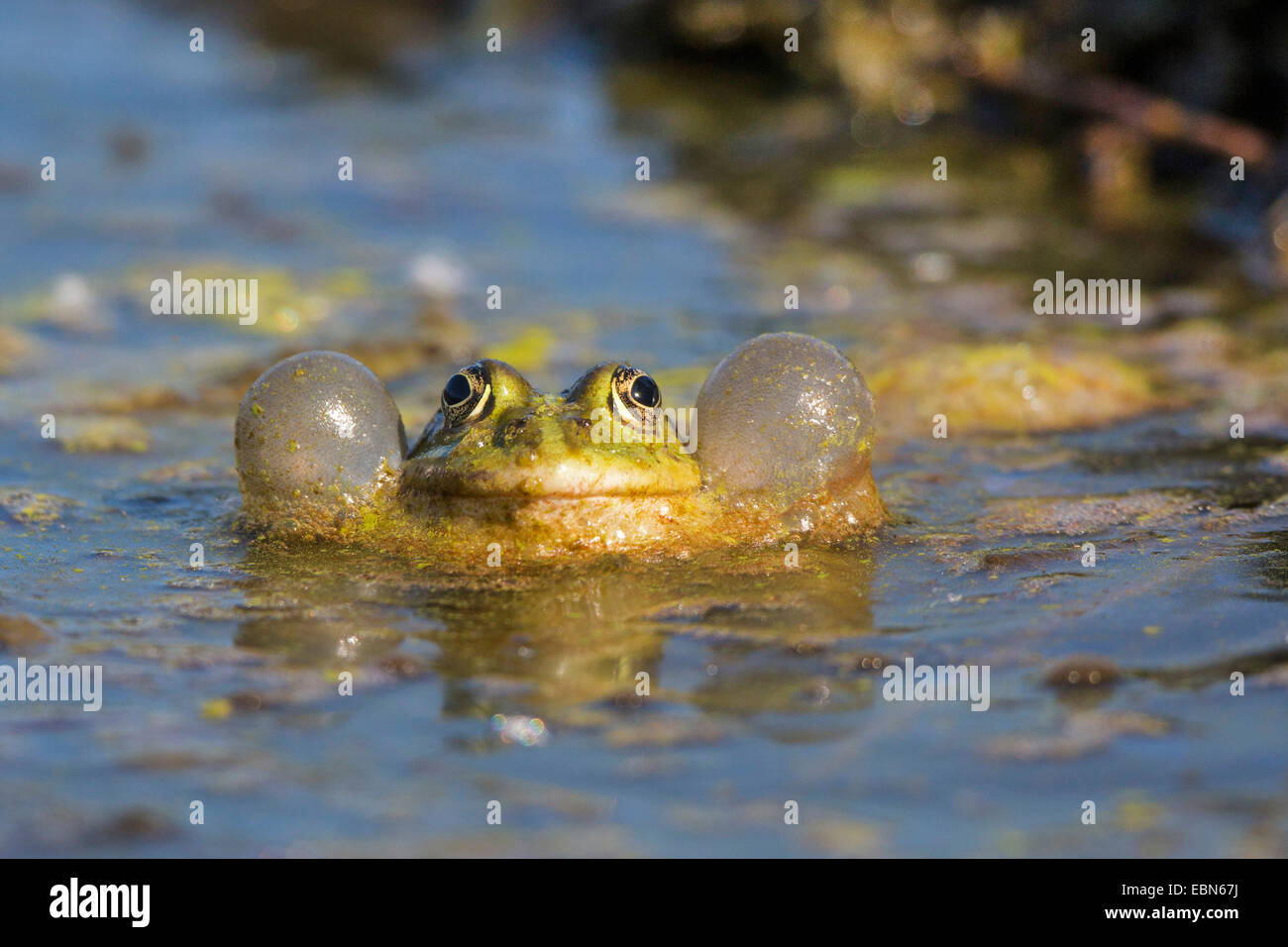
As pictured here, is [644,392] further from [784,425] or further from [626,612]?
[626,612]

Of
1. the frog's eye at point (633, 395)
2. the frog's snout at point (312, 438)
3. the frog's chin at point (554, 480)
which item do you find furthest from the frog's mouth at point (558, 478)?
the frog's snout at point (312, 438)

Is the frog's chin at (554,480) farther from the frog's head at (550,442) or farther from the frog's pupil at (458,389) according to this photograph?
the frog's pupil at (458,389)

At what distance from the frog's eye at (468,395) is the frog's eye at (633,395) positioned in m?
0.37

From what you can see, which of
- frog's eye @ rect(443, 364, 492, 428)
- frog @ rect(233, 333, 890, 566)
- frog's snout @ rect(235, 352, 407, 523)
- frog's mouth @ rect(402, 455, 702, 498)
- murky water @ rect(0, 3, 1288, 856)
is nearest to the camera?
murky water @ rect(0, 3, 1288, 856)

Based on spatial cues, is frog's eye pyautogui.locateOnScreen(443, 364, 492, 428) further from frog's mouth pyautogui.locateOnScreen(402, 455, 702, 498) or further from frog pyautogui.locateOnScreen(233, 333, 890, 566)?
frog's mouth pyautogui.locateOnScreen(402, 455, 702, 498)

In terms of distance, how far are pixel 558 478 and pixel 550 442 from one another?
A: 11cm

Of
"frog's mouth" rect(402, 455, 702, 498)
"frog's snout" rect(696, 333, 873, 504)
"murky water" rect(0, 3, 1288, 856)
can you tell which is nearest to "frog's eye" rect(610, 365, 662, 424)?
"frog's mouth" rect(402, 455, 702, 498)

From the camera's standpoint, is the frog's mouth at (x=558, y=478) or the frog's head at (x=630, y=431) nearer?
the frog's mouth at (x=558, y=478)

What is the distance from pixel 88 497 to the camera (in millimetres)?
5184

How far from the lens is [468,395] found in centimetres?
443

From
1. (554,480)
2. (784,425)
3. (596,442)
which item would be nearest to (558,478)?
(554,480)

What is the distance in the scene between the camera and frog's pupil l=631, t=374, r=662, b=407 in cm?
438

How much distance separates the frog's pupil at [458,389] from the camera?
4.43 metres

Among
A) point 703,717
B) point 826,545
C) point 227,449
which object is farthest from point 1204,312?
point 703,717
